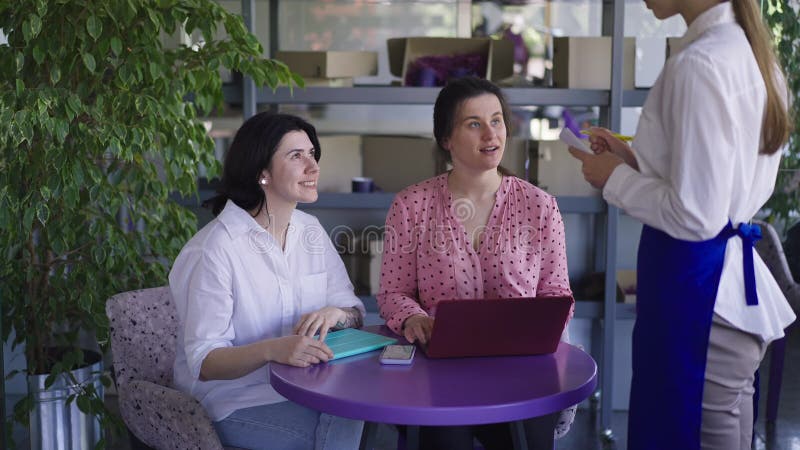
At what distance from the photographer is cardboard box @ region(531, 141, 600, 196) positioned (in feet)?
11.5

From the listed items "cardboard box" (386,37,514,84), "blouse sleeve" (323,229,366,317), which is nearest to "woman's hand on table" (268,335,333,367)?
"blouse sleeve" (323,229,366,317)

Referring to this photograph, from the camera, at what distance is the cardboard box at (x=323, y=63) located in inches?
135

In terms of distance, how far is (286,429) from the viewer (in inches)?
75.3

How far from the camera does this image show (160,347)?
2133 millimetres

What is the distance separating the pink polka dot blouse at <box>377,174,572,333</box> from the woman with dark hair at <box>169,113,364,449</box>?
0.17 metres

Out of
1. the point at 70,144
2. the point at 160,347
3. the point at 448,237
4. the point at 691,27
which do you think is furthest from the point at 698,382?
the point at 70,144

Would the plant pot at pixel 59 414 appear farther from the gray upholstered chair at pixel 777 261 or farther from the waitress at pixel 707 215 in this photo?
the gray upholstered chair at pixel 777 261

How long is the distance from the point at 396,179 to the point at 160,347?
168cm

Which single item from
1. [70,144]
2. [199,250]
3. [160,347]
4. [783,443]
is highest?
[70,144]

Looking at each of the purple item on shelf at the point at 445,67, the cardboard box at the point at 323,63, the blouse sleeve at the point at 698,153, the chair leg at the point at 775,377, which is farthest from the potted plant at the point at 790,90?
the blouse sleeve at the point at 698,153

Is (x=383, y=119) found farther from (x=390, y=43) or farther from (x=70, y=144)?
(x=70, y=144)

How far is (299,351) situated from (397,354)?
210 mm

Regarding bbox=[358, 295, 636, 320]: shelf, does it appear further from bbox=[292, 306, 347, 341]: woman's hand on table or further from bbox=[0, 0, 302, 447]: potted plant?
bbox=[292, 306, 347, 341]: woman's hand on table

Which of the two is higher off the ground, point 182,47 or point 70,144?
point 182,47
